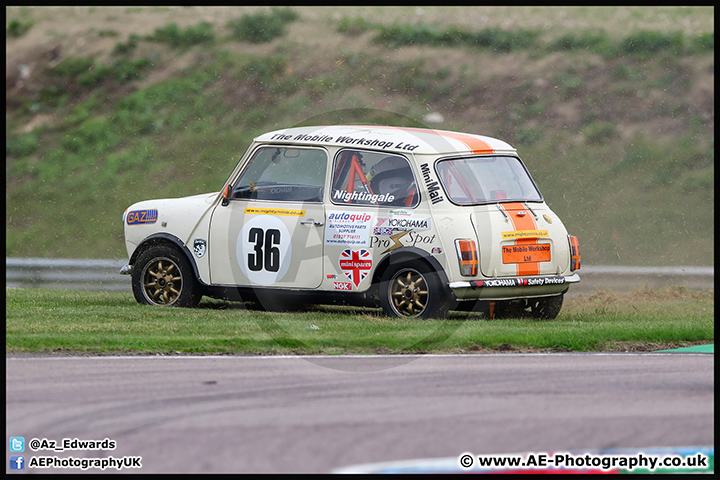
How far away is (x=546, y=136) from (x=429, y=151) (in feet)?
54.9

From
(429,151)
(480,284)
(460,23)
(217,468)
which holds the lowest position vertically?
(217,468)

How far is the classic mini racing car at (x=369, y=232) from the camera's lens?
38.5 ft

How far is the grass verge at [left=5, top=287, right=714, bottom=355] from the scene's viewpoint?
10.1 meters

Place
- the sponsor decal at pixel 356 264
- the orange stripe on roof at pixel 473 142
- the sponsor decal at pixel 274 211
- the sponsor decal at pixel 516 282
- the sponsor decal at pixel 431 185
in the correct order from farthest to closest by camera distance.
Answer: the orange stripe on roof at pixel 473 142, the sponsor decal at pixel 274 211, the sponsor decal at pixel 356 264, the sponsor decal at pixel 431 185, the sponsor decal at pixel 516 282

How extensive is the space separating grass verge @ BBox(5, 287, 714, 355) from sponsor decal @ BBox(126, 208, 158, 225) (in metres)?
1.04

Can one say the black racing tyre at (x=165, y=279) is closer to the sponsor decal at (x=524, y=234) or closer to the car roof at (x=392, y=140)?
the car roof at (x=392, y=140)

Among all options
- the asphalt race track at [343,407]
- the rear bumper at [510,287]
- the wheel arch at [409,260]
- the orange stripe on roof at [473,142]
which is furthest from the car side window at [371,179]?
the asphalt race track at [343,407]

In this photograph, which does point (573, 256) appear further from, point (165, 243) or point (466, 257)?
point (165, 243)

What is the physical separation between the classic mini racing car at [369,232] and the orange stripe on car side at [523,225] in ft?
0.05

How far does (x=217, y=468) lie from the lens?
227 inches

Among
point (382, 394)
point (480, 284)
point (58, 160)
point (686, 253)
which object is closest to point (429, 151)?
point (480, 284)

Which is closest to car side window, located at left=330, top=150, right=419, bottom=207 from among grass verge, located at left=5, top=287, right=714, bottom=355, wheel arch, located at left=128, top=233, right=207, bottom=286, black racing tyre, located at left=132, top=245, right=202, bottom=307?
grass verge, located at left=5, top=287, right=714, bottom=355

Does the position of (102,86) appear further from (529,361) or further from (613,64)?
(529,361)

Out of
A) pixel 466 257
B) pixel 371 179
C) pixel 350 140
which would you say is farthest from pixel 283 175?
pixel 466 257
